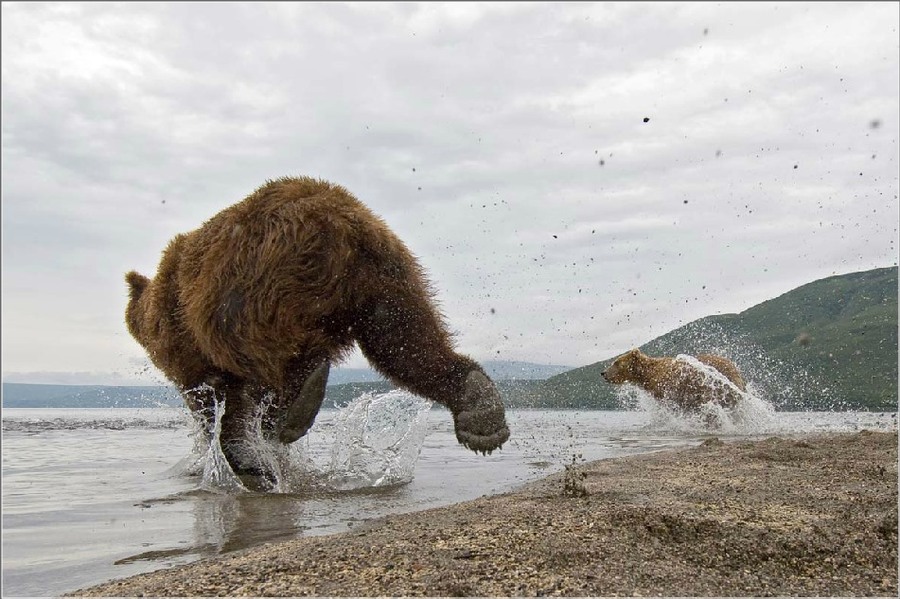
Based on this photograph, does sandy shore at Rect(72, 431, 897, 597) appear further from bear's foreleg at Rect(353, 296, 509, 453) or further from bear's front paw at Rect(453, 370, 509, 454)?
bear's foreleg at Rect(353, 296, 509, 453)

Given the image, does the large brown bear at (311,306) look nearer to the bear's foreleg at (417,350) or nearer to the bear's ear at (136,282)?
the bear's foreleg at (417,350)

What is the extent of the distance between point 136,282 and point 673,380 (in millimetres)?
10698

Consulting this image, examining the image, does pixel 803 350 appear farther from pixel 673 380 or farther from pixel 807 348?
pixel 673 380

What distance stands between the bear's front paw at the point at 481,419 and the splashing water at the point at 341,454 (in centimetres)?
65

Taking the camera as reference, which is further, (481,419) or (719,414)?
(719,414)

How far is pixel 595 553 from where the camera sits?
8.05 feet

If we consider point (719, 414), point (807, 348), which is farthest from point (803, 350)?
point (719, 414)

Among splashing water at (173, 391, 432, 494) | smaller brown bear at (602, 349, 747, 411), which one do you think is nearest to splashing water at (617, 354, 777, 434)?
smaller brown bear at (602, 349, 747, 411)

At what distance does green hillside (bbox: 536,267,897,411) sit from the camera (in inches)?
1203

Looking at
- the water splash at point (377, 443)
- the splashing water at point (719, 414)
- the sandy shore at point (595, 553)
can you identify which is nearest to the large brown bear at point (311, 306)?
the sandy shore at point (595, 553)

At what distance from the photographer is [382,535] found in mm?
2883

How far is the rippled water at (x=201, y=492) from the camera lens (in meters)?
3.23

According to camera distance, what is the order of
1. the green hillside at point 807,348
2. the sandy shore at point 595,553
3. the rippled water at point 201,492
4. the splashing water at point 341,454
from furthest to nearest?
1. the green hillside at point 807,348
2. the splashing water at point 341,454
3. the rippled water at point 201,492
4. the sandy shore at point 595,553

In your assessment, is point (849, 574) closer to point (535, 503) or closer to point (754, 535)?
point (754, 535)
